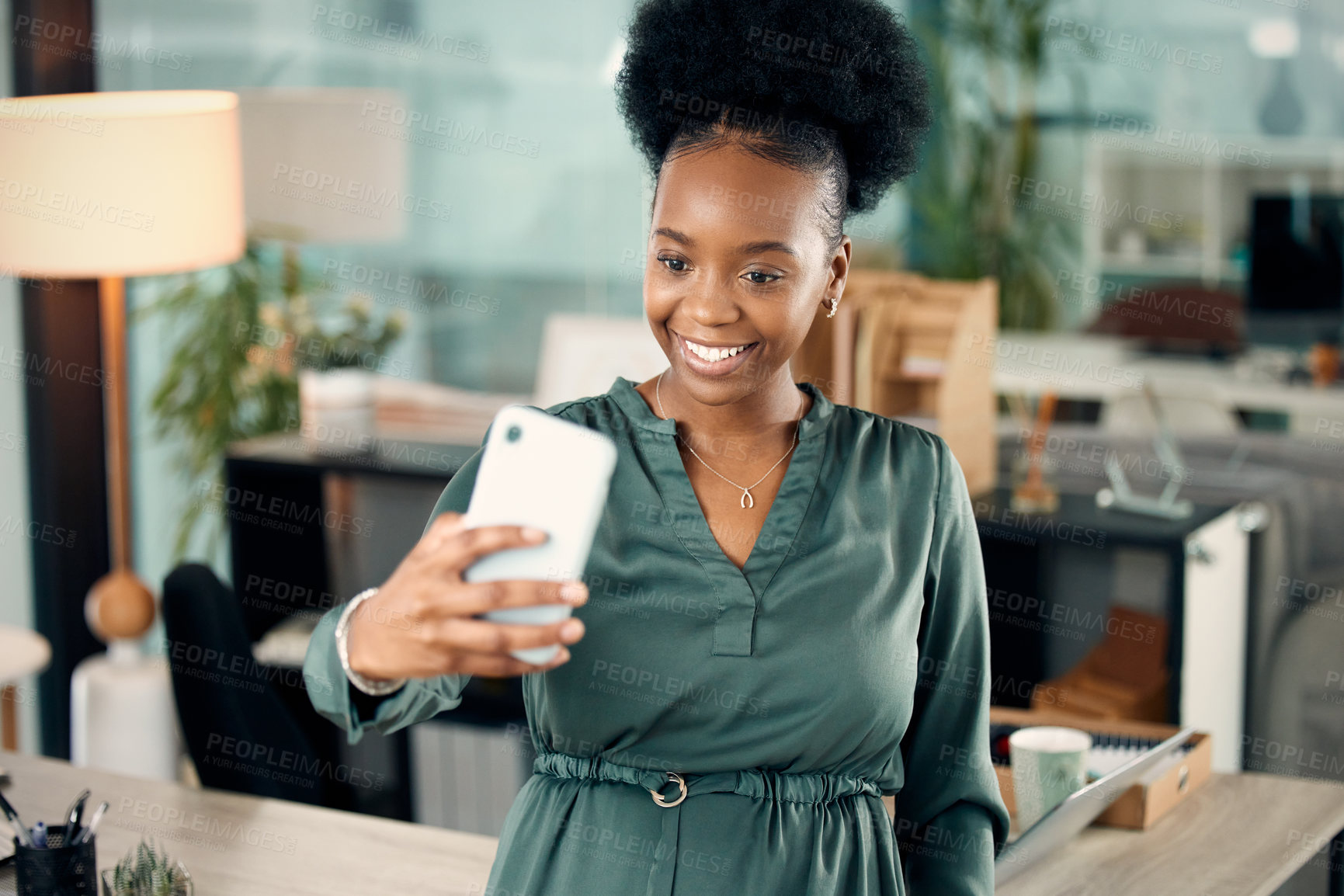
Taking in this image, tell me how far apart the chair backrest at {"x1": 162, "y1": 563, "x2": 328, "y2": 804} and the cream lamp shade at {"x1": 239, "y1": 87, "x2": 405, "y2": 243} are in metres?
1.77

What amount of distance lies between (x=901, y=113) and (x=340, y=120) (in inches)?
104

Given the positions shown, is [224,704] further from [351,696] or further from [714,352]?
[714,352]

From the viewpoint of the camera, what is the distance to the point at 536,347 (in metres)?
5.02

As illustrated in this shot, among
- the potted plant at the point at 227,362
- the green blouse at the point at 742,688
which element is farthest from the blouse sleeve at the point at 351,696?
the potted plant at the point at 227,362

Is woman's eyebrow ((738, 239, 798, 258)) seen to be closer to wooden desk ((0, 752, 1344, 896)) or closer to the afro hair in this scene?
the afro hair

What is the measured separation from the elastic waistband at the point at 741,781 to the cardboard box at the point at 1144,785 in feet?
1.48

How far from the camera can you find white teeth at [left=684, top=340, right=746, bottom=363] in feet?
3.65

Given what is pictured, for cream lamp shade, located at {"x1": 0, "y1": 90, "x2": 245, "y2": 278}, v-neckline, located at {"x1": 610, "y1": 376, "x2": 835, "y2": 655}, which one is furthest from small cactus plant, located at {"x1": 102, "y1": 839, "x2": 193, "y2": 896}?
cream lamp shade, located at {"x1": 0, "y1": 90, "x2": 245, "y2": 278}

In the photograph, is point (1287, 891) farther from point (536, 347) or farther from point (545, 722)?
point (536, 347)

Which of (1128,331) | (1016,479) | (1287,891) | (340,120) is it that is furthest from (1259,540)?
(1128,331)

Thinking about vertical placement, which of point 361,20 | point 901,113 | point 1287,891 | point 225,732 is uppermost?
point 361,20

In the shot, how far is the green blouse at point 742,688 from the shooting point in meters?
1.11

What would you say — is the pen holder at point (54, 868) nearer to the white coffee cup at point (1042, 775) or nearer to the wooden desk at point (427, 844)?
the wooden desk at point (427, 844)

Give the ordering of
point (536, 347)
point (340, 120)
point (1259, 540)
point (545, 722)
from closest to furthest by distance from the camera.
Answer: point (545, 722), point (1259, 540), point (340, 120), point (536, 347)
